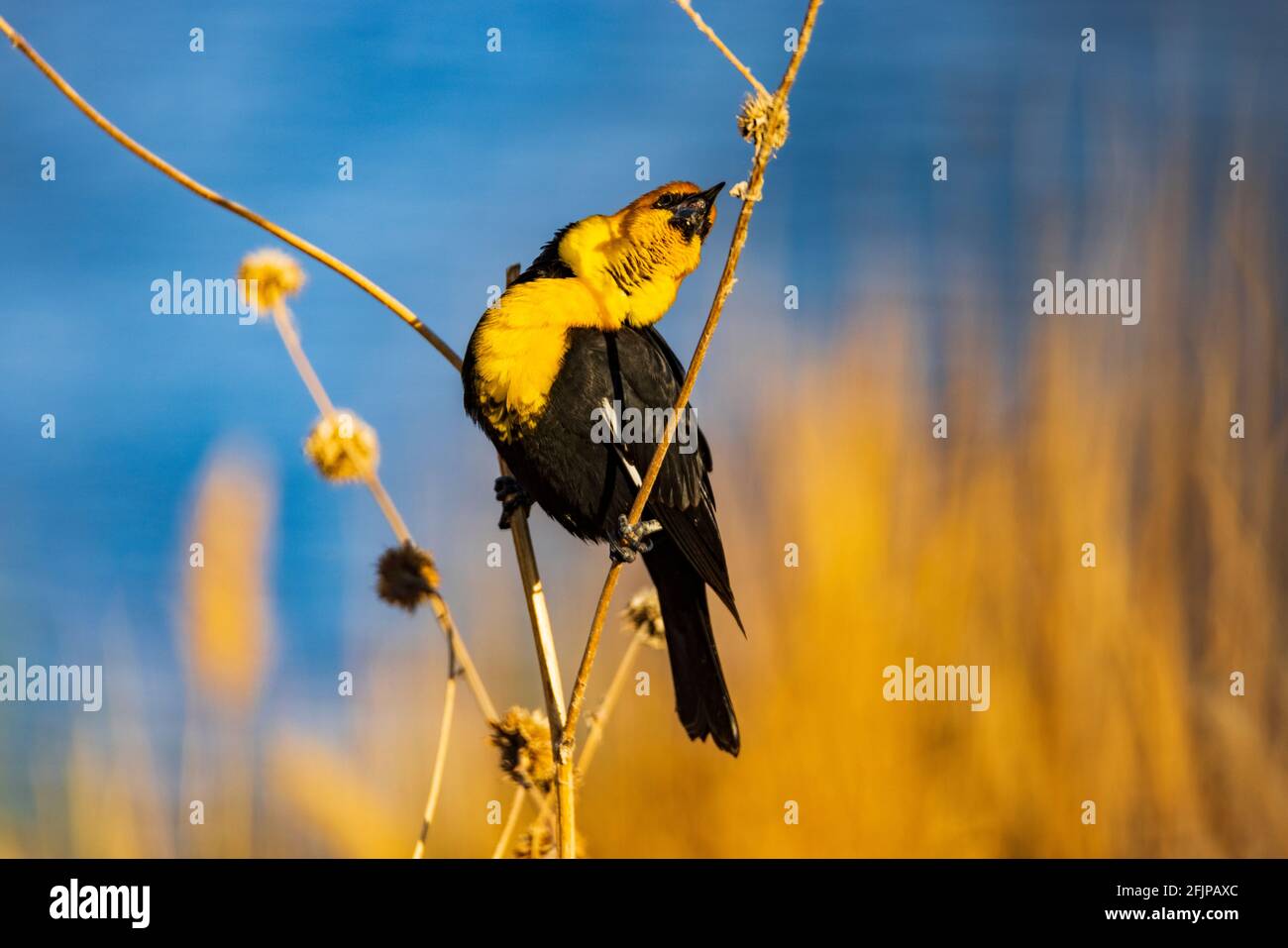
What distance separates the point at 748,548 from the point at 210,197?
2.27m

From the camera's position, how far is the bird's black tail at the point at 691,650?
2725 mm

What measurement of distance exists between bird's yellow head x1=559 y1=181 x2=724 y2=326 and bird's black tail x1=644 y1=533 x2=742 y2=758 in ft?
1.97

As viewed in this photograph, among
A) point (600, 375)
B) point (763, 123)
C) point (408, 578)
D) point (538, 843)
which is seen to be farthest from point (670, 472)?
point (763, 123)

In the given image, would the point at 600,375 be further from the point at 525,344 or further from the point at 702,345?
the point at 702,345

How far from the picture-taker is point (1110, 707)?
3.40 metres

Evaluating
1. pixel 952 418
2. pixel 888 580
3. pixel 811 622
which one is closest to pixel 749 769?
pixel 811 622

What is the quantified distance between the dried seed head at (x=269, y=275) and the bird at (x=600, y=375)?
416mm

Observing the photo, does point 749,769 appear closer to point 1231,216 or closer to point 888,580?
point 888,580

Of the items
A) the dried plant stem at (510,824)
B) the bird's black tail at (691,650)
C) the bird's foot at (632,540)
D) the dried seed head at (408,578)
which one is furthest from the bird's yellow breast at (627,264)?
the dried plant stem at (510,824)

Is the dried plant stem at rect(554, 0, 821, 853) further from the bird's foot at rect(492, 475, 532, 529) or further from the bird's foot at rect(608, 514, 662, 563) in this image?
the bird's foot at rect(492, 475, 532, 529)

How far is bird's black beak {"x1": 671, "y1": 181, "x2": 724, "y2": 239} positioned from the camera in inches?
94.2

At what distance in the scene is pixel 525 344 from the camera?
2406 millimetres

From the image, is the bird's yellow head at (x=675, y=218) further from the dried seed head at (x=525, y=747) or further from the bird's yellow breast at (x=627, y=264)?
the dried seed head at (x=525, y=747)

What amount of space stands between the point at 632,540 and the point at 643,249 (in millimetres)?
626
